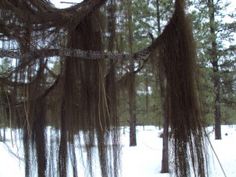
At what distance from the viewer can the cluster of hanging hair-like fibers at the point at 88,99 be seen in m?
2.08

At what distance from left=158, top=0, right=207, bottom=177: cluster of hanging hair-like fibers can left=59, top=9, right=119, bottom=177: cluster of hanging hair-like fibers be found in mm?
332

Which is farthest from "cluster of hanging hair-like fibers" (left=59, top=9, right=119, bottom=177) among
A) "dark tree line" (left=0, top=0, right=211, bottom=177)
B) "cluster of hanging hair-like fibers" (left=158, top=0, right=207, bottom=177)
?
"cluster of hanging hair-like fibers" (left=158, top=0, right=207, bottom=177)

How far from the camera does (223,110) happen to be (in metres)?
16.8

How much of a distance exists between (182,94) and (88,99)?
502 mm

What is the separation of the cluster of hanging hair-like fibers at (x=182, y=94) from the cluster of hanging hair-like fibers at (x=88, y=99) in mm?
332

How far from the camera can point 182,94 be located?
1.97 metres

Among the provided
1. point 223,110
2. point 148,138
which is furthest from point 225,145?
point 148,138

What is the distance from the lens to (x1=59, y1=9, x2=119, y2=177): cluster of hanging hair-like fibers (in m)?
2.08

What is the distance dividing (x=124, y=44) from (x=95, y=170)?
2.30 feet

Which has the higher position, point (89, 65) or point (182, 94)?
point (89, 65)

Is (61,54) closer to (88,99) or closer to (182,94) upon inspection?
(88,99)

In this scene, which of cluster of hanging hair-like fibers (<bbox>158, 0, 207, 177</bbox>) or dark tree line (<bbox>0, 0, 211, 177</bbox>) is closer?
cluster of hanging hair-like fibers (<bbox>158, 0, 207, 177</bbox>)

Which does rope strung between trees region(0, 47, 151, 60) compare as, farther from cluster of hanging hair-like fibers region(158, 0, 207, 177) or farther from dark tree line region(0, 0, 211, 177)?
cluster of hanging hair-like fibers region(158, 0, 207, 177)

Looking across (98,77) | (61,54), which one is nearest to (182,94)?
(98,77)
